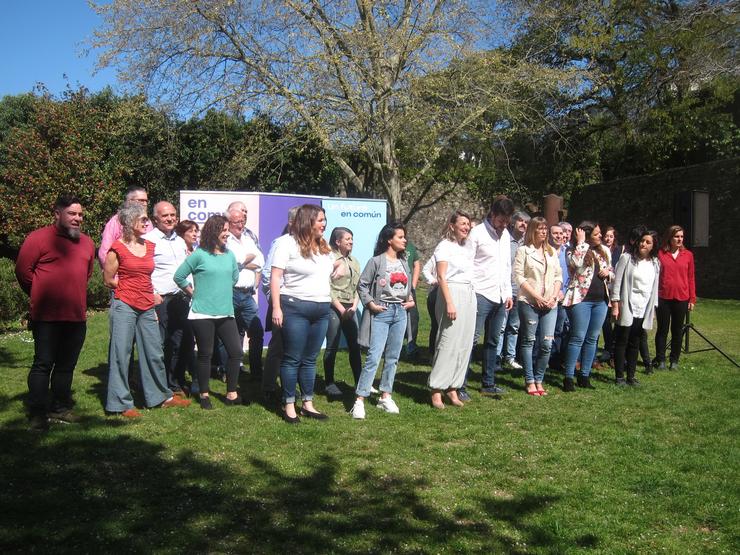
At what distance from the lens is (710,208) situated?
18.0 m

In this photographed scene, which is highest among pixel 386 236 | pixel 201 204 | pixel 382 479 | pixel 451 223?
pixel 201 204

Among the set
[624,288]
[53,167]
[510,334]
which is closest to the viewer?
[624,288]

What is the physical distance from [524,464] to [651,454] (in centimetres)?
106

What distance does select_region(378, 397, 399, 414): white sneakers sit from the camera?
20.6 ft

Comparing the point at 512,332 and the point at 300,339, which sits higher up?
the point at 300,339

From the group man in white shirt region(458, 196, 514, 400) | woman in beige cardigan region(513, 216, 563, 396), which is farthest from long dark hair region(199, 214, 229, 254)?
woman in beige cardigan region(513, 216, 563, 396)

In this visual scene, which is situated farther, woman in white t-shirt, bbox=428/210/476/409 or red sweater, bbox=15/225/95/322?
woman in white t-shirt, bbox=428/210/476/409

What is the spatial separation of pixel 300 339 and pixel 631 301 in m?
4.07

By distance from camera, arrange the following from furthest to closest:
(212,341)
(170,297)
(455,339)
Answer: (170,297)
(455,339)
(212,341)

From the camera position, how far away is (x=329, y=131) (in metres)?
15.4

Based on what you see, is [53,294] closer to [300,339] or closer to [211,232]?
[211,232]

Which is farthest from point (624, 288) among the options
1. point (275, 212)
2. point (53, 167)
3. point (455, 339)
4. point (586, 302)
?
point (53, 167)

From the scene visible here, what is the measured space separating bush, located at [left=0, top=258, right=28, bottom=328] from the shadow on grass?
6.52 meters

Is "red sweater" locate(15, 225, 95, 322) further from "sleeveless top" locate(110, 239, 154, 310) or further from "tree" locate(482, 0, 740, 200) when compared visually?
"tree" locate(482, 0, 740, 200)
